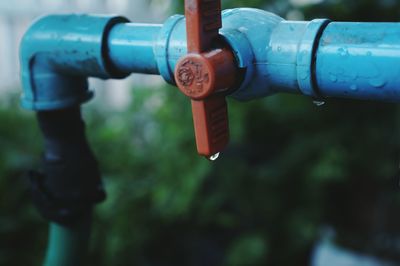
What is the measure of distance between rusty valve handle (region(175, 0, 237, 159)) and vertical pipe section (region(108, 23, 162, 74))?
10 centimetres

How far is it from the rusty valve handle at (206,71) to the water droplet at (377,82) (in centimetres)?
14

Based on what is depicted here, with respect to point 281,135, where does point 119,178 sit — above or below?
below

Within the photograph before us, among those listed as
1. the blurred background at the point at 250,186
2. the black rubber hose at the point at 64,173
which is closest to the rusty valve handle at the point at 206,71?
the black rubber hose at the point at 64,173

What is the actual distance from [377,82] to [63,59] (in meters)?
0.42

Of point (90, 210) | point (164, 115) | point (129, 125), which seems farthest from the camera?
point (129, 125)

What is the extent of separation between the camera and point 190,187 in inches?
69.6

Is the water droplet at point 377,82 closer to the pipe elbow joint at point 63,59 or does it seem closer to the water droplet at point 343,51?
the water droplet at point 343,51

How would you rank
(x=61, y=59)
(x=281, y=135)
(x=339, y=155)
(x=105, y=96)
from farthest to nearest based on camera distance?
(x=105, y=96) → (x=281, y=135) → (x=339, y=155) → (x=61, y=59)

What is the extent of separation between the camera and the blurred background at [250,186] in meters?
1.77

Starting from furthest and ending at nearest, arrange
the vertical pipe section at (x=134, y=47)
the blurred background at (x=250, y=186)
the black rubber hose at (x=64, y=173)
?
the blurred background at (x=250, y=186), the black rubber hose at (x=64, y=173), the vertical pipe section at (x=134, y=47)

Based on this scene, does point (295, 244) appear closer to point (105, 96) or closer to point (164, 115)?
point (164, 115)

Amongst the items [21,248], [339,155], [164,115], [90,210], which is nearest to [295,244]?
[339,155]

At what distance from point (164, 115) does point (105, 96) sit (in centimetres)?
136

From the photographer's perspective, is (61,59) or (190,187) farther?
(190,187)
